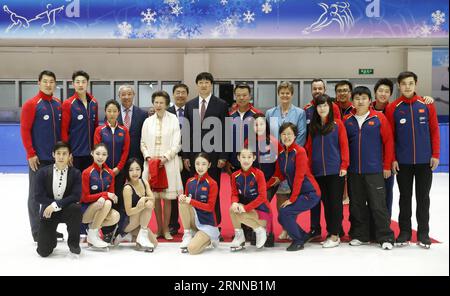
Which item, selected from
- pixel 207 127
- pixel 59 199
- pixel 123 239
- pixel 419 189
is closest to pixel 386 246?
pixel 419 189

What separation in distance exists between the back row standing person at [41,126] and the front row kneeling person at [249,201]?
173 centimetres

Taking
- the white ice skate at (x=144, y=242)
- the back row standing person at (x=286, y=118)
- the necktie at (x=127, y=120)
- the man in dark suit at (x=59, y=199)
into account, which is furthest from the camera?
the necktie at (x=127, y=120)

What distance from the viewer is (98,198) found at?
13.0ft

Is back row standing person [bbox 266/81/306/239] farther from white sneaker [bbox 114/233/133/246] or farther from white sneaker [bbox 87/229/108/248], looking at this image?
white sneaker [bbox 87/229/108/248]

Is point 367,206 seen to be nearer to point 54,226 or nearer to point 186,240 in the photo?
point 186,240

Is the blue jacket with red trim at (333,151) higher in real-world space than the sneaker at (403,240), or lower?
higher

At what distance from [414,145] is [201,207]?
6.36 feet

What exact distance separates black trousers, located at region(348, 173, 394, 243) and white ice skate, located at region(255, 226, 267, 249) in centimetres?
87

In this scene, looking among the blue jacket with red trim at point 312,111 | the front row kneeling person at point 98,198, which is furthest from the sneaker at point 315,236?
the front row kneeling person at point 98,198

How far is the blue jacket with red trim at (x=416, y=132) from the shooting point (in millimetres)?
3971

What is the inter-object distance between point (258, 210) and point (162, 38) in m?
6.42

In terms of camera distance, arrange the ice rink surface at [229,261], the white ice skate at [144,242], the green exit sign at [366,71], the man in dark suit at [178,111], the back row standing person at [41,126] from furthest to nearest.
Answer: the green exit sign at [366,71] < the man in dark suit at [178,111] < the back row standing person at [41,126] < the white ice skate at [144,242] < the ice rink surface at [229,261]

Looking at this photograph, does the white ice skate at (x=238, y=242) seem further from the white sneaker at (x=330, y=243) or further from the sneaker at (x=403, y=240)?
the sneaker at (x=403, y=240)

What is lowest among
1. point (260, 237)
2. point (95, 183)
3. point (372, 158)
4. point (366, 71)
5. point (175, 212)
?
point (260, 237)
